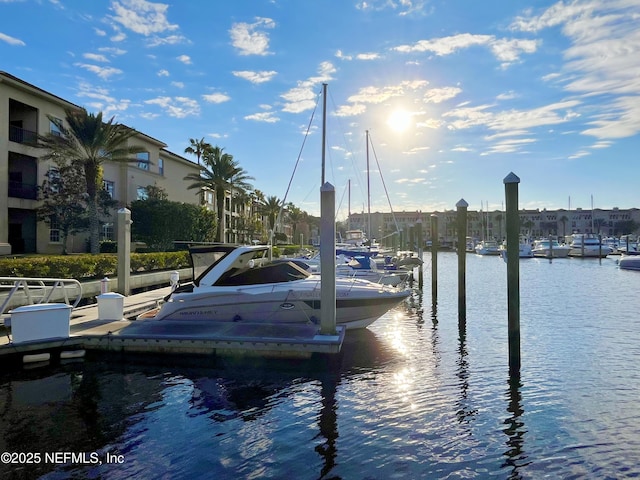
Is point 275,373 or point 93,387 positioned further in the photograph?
point 275,373

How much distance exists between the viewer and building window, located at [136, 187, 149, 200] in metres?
39.0

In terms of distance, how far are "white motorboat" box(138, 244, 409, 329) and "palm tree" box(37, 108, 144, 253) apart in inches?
743

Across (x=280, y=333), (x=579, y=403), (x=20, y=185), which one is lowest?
(x=579, y=403)

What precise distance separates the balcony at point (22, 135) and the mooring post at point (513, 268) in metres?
28.7

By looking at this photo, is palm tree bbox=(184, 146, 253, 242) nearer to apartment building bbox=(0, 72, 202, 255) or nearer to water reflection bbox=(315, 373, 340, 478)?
apartment building bbox=(0, 72, 202, 255)

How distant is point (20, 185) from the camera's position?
2889 centimetres

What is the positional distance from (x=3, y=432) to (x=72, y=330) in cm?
455

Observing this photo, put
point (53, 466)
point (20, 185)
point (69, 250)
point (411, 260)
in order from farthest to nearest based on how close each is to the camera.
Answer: point (69, 250) → point (20, 185) → point (411, 260) → point (53, 466)

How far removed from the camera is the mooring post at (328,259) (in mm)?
Answer: 9820

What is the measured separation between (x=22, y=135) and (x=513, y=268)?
31.0 m

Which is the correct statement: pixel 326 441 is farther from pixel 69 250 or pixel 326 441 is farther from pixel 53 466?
pixel 69 250


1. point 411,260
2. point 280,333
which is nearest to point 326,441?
point 280,333

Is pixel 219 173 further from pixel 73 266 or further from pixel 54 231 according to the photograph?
pixel 73 266

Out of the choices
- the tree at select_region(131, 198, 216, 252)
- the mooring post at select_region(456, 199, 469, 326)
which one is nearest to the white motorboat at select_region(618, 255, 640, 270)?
the mooring post at select_region(456, 199, 469, 326)
